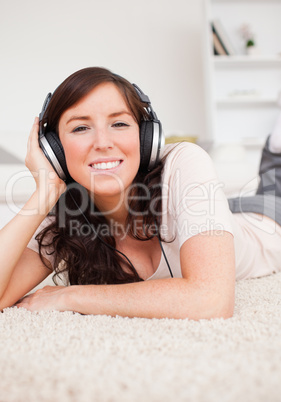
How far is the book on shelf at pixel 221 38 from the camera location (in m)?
3.51

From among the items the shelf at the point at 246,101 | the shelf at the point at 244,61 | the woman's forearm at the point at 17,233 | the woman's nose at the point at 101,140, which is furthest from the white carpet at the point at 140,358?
the shelf at the point at 244,61

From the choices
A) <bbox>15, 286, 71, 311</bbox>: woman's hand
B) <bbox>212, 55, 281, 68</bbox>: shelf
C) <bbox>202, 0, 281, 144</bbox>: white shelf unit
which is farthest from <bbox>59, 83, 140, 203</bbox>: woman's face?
<bbox>212, 55, 281, 68</bbox>: shelf

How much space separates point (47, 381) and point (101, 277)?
0.64 m

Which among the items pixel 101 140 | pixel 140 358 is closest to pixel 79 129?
pixel 101 140

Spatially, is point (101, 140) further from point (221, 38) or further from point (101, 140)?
point (221, 38)

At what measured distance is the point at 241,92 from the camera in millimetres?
3695

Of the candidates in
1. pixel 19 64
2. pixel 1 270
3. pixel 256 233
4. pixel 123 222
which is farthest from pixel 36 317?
pixel 19 64

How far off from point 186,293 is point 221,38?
3.32 m

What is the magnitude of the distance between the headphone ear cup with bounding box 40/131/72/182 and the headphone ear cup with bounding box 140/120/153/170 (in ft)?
0.70

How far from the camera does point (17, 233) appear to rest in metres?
0.96

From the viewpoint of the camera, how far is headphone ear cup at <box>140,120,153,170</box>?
1.03 m

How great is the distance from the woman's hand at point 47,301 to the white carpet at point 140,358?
0.04m

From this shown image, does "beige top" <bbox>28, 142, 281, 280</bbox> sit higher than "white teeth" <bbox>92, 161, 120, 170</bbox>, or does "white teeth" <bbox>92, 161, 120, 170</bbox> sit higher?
"white teeth" <bbox>92, 161, 120, 170</bbox>

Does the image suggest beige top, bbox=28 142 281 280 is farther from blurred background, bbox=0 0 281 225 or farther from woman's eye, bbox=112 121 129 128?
blurred background, bbox=0 0 281 225
